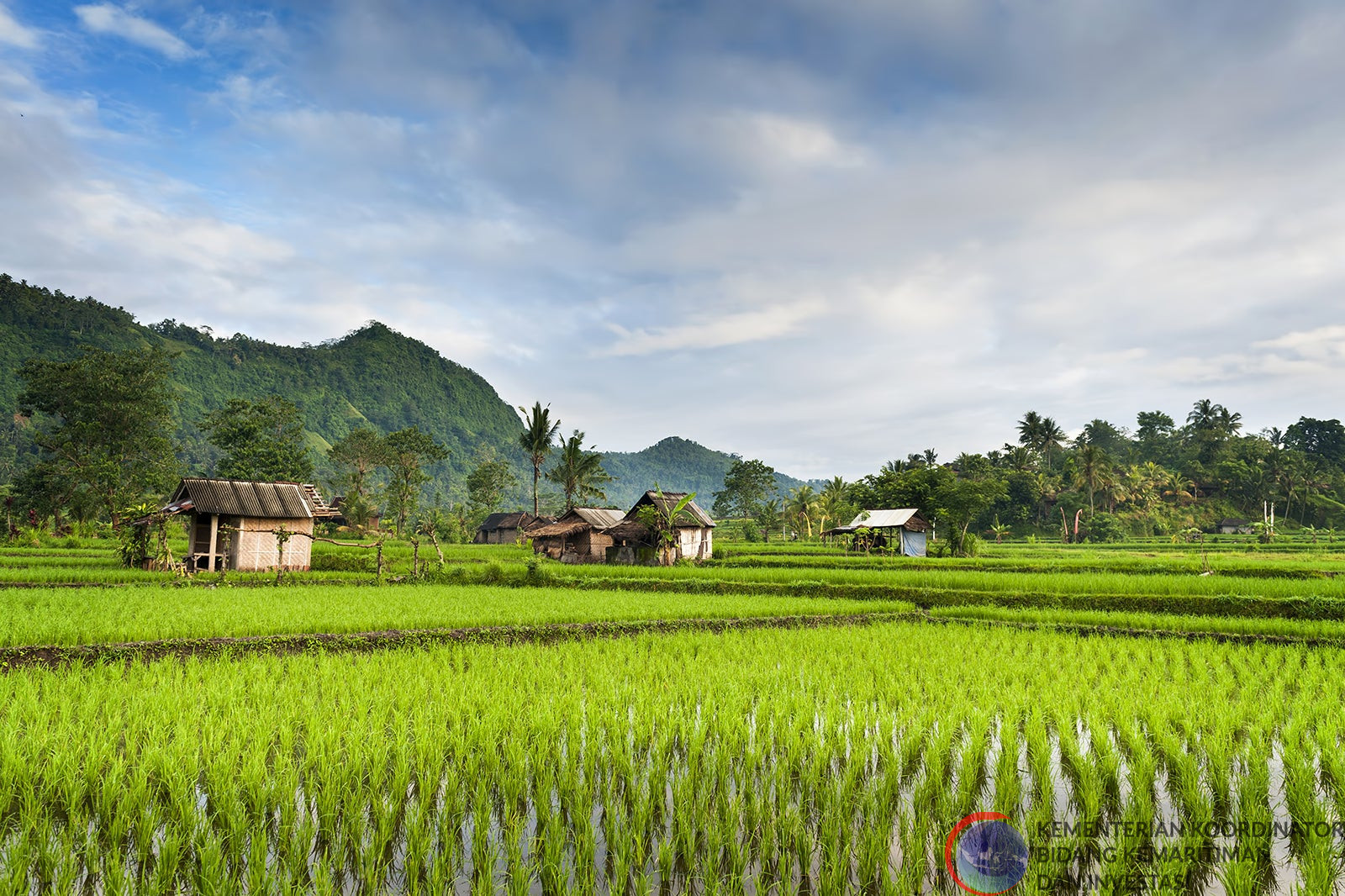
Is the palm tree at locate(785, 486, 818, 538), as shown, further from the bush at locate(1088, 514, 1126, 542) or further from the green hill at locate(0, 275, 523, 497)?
the green hill at locate(0, 275, 523, 497)

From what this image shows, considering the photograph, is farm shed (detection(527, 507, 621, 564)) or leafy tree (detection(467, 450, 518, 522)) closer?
farm shed (detection(527, 507, 621, 564))

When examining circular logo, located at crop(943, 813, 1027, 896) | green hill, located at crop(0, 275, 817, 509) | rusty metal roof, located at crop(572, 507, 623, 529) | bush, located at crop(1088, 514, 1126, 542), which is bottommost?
circular logo, located at crop(943, 813, 1027, 896)

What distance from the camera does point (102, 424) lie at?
3384cm

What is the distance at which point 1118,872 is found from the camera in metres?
3.45

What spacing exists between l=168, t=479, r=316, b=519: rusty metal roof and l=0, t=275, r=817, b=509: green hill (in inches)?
1486

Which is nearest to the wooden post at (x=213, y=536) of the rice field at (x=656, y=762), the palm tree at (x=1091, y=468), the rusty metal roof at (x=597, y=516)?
the rice field at (x=656, y=762)

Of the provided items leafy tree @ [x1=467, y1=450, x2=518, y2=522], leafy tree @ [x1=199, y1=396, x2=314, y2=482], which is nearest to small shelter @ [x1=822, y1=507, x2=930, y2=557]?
leafy tree @ [x1=199, y1=396, x2=314, y2=482]

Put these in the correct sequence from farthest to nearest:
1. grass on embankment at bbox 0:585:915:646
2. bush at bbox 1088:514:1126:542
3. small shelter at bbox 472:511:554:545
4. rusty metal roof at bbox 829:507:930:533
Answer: small shelter at bbox 472:511:554:545 < bush at bbox 1088:514:1126:542 < rusty metal roof at bbox 829:507:930:533 < grass on embankment at bbox 0:585:915:646

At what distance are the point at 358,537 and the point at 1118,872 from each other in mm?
42821

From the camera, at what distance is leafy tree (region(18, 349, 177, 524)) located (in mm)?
32375

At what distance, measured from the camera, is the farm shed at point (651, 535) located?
29.3m

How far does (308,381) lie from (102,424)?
8690 centimetres

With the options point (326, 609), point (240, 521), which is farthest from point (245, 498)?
point (326, 609)

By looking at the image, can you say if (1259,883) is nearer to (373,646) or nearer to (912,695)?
(912,695)
